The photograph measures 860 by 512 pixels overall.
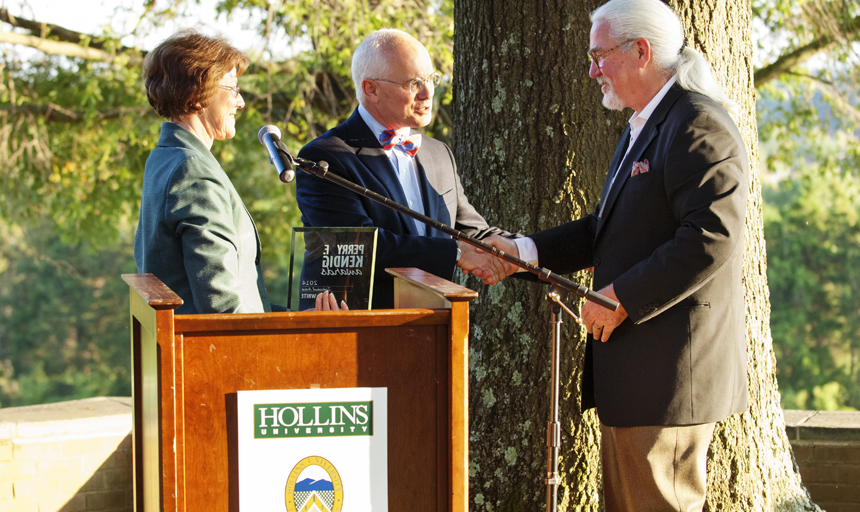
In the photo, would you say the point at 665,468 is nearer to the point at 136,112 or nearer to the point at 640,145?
the point at 640,145

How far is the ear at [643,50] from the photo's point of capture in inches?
92.8

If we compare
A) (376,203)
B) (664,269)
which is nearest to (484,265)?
(376,203)

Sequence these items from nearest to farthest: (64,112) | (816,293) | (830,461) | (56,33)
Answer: (830,461) < (56,33) < (64,112) < (816,293)

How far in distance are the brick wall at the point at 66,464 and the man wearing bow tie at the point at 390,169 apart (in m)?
1.88

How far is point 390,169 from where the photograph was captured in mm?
2758

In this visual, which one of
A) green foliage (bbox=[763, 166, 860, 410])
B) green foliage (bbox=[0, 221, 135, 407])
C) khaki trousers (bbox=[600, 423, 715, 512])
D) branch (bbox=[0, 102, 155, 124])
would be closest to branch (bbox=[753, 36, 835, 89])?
branch (bbox=[0, 102, 155, 124])

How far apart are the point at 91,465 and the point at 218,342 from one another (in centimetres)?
269

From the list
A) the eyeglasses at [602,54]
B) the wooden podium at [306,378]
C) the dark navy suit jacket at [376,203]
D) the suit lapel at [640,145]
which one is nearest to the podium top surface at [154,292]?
the wooden podium at [306,378]

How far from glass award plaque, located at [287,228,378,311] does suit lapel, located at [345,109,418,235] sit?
0.69 m

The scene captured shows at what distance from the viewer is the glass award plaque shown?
2.03 metres

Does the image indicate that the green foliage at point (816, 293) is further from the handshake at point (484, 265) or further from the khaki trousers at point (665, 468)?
the khaki trousers at point (665, 468)

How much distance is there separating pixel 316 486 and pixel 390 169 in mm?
1358

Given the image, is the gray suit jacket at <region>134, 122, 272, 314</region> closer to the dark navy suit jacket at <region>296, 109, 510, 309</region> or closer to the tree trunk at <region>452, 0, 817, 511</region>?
the dark navy suit jacket at <region>296, 109, 510, 309</region>

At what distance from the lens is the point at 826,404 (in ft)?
90.8
